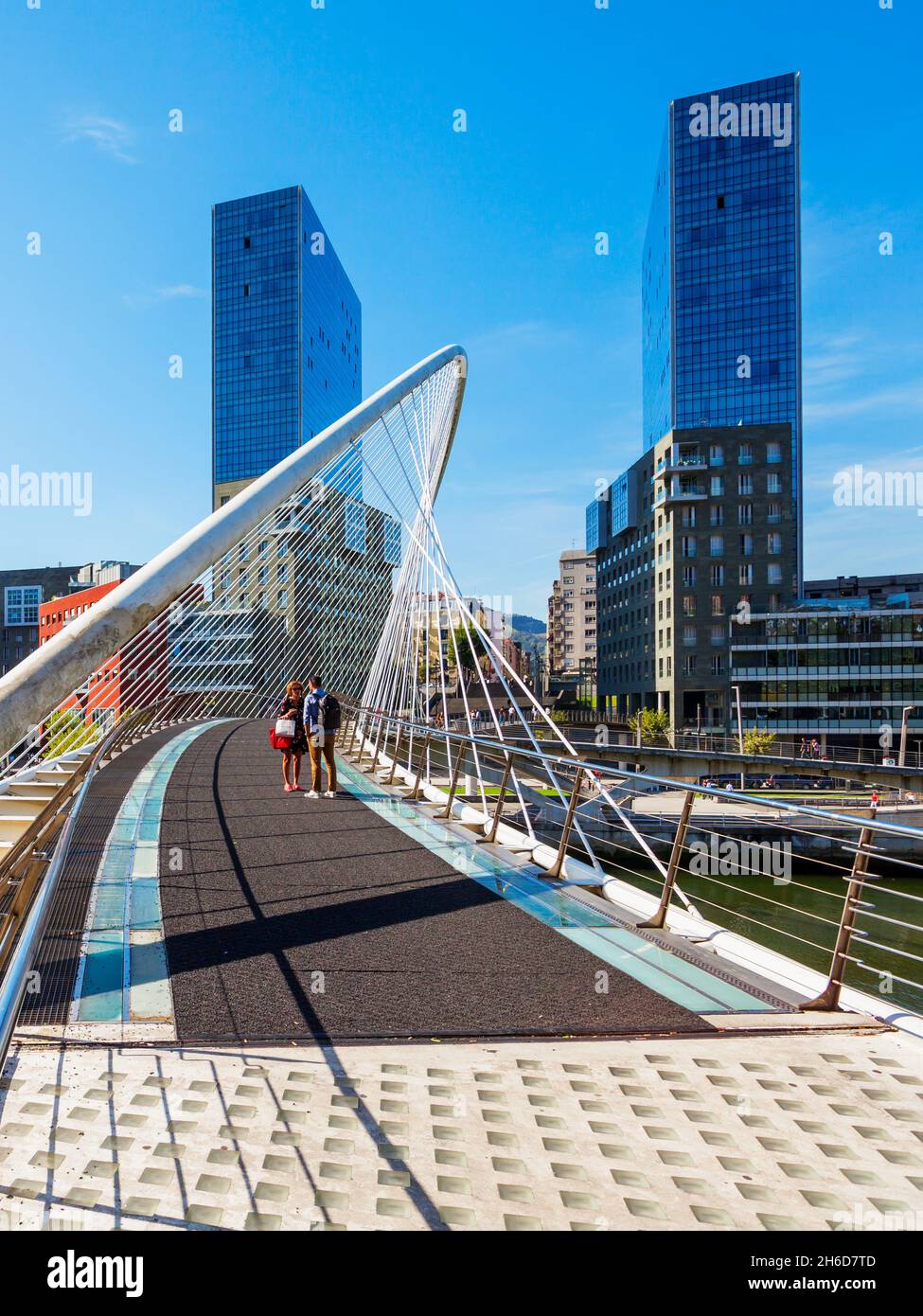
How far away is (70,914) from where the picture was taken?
5.72 metres

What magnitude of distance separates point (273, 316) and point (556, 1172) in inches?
5112

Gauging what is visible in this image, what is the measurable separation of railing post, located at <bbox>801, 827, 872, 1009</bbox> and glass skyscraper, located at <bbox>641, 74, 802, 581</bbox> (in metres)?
92.1

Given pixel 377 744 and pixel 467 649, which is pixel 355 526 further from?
pixel 467 649

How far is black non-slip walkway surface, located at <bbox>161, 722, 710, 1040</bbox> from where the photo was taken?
12.9 ft

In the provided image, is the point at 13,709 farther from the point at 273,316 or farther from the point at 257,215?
the point at 257,215

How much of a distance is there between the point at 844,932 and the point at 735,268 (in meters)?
102

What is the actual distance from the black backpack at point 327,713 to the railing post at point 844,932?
8165 mm

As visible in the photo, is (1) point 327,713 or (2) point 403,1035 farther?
(1) point 327,713

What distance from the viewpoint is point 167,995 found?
13.8 feet

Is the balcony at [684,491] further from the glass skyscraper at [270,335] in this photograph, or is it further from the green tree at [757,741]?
the glass skyscraper at [270,335]

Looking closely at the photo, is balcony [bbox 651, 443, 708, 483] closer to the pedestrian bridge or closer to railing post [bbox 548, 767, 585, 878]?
the pedestrian bridge

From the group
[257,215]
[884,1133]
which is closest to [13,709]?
[884,1133]

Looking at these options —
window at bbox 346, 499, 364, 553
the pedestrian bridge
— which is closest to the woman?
the pedestrian bridge

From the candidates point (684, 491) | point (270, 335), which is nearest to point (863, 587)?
point (684, 491)
